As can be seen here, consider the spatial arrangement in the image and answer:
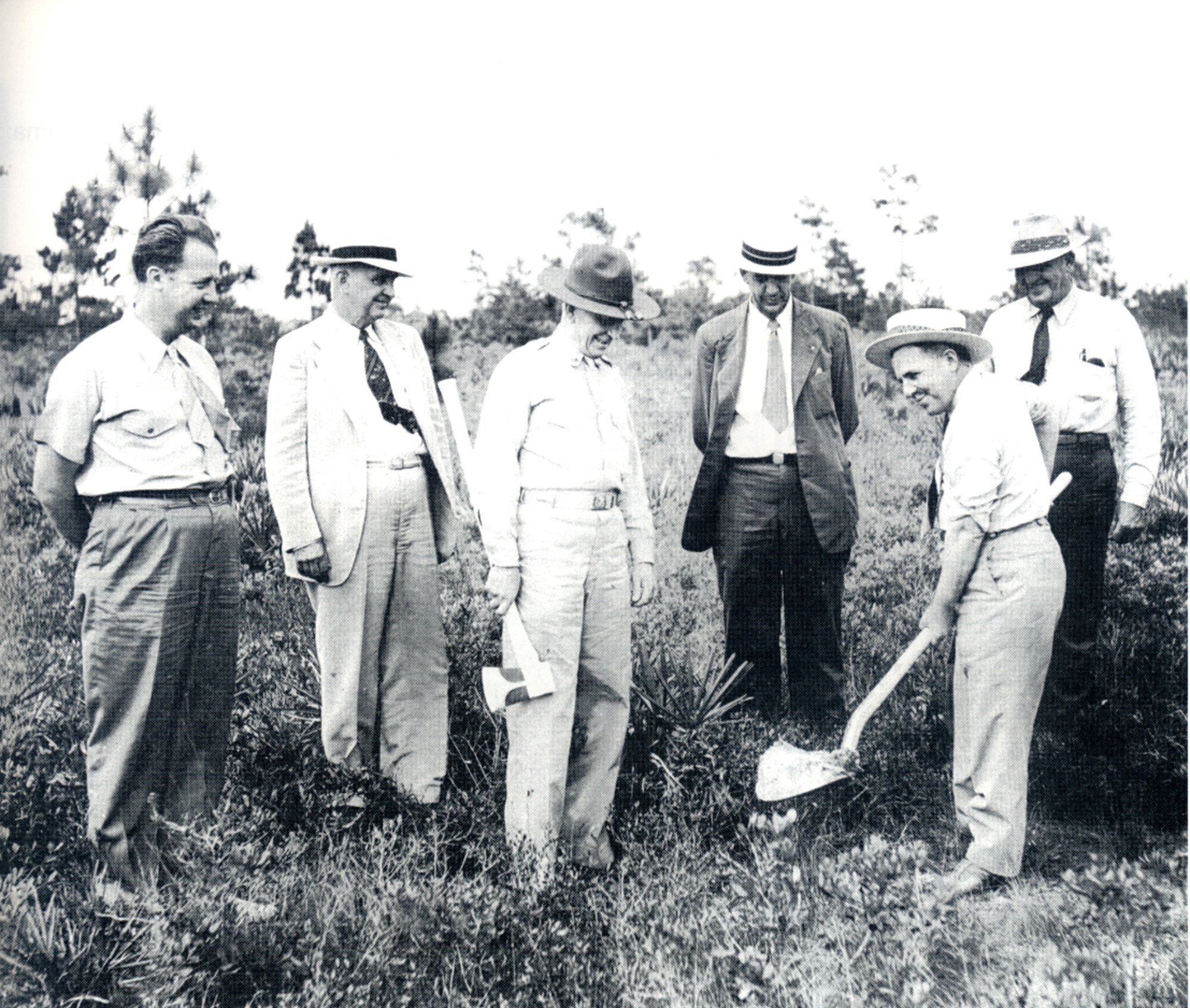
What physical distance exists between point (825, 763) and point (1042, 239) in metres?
2.02

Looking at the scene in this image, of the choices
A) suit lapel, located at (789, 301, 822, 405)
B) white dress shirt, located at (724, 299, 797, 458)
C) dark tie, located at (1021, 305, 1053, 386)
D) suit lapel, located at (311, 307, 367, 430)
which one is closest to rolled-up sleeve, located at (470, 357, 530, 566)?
suit lapel, located at (311, 307, 367, 430)

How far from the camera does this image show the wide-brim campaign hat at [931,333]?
3.28 meters

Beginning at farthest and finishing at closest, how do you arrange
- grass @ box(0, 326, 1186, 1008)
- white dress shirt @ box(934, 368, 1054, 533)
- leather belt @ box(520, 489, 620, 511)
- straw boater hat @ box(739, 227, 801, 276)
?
straw boater hat @ box(739, 227, 801, 276) → leather belt @ box(520, 489, 620, 511) → white dress shirt @ box(934, 368, 1054, 533) → grass @ box(0, 326, 1186, 1008)

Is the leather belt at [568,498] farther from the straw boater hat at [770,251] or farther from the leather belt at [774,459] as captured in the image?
the straw boater hat at [770,251]

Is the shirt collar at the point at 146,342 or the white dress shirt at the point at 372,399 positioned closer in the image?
the shirt collar at the point at 146,342

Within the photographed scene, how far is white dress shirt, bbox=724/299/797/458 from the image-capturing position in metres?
3.88

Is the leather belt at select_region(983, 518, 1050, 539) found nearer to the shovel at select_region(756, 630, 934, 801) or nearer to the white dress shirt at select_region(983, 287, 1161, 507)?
the shovel at select_region(756, 630, 934, 801)

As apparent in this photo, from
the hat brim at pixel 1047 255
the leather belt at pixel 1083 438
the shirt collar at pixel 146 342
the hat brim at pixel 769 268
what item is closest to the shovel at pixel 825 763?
the leather belt at pixel 1083 438

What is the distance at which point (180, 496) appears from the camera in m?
3.09

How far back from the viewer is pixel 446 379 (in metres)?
3.60

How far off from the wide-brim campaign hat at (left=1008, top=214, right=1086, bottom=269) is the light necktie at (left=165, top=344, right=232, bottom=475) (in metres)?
2.81

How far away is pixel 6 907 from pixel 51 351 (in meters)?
1.71

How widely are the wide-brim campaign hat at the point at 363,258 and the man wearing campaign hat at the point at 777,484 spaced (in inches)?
46.6

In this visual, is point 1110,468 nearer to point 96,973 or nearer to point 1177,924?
point 1177,924
